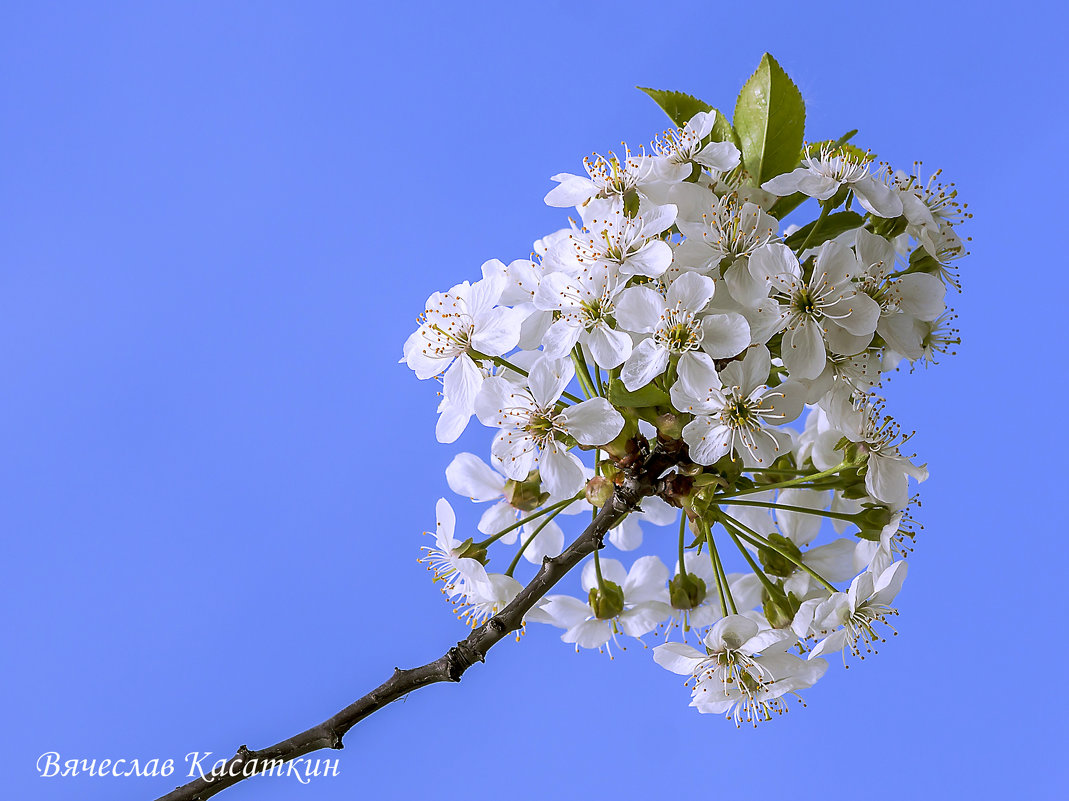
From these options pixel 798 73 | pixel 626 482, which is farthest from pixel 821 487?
pixel 798 73

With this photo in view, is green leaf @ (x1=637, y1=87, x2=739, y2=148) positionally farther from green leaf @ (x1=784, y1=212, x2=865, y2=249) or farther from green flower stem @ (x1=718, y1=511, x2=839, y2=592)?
green flower stem @ (x1=718, y1=511, x2=839, y2=592)

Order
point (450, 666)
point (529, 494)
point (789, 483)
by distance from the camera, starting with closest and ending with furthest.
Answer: point (450, 666) → point (789, 483) → point (529, 494)

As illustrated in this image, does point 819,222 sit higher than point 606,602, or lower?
higher

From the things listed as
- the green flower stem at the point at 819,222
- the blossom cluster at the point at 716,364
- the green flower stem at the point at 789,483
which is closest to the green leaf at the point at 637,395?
the blossom cluster at the point at 716,364

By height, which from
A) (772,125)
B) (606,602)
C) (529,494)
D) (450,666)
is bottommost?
(450,666)

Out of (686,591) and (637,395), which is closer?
(637,395)

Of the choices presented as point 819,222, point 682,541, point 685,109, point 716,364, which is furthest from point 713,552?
point 685,109

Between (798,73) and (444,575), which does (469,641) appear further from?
(798,73)

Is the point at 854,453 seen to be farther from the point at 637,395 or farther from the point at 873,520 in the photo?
the point at 637,395

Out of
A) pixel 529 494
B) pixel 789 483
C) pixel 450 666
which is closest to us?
pixel 450 666
